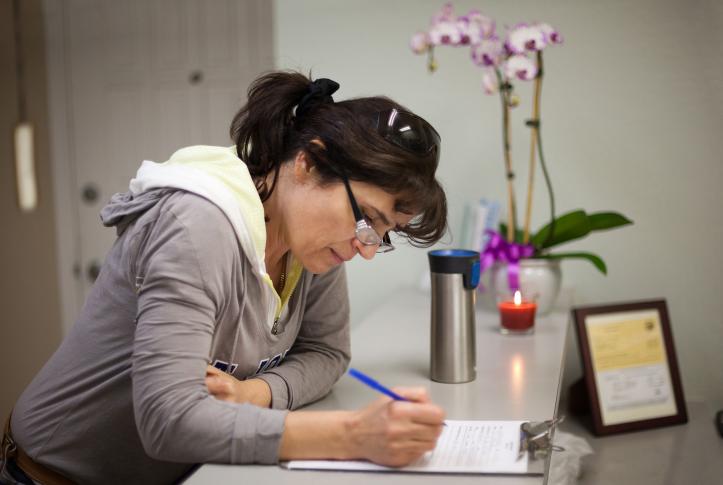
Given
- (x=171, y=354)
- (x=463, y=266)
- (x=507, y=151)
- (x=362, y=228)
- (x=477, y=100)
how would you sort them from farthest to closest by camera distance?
(x=477, y=100), (x=507, y=151), (x=463, y=266), (x=362, y=228), (x=171, y=354)

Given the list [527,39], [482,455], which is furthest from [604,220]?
[482,455]

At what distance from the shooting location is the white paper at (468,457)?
979 millimetres

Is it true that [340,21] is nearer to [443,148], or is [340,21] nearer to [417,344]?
[443,148]

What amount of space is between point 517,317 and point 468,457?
85 cm

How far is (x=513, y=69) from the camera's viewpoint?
1.99m

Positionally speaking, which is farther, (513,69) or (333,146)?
(513,69)

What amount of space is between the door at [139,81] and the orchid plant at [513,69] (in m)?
1.06

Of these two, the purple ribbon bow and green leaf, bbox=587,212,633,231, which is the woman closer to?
the purple ribbon bow

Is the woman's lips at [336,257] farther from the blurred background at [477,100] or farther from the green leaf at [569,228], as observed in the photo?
the green leaf at [569,228]

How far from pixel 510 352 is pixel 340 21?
1366 millimetres

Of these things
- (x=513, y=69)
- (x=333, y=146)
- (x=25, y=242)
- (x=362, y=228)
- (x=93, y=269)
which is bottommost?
(x=93, y=269)

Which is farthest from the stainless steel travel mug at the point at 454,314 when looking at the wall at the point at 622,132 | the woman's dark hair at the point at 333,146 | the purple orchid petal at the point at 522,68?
the wall at the point at 622,132

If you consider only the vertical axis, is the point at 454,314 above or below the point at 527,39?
below

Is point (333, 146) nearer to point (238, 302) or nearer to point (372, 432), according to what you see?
point (238, 302)
